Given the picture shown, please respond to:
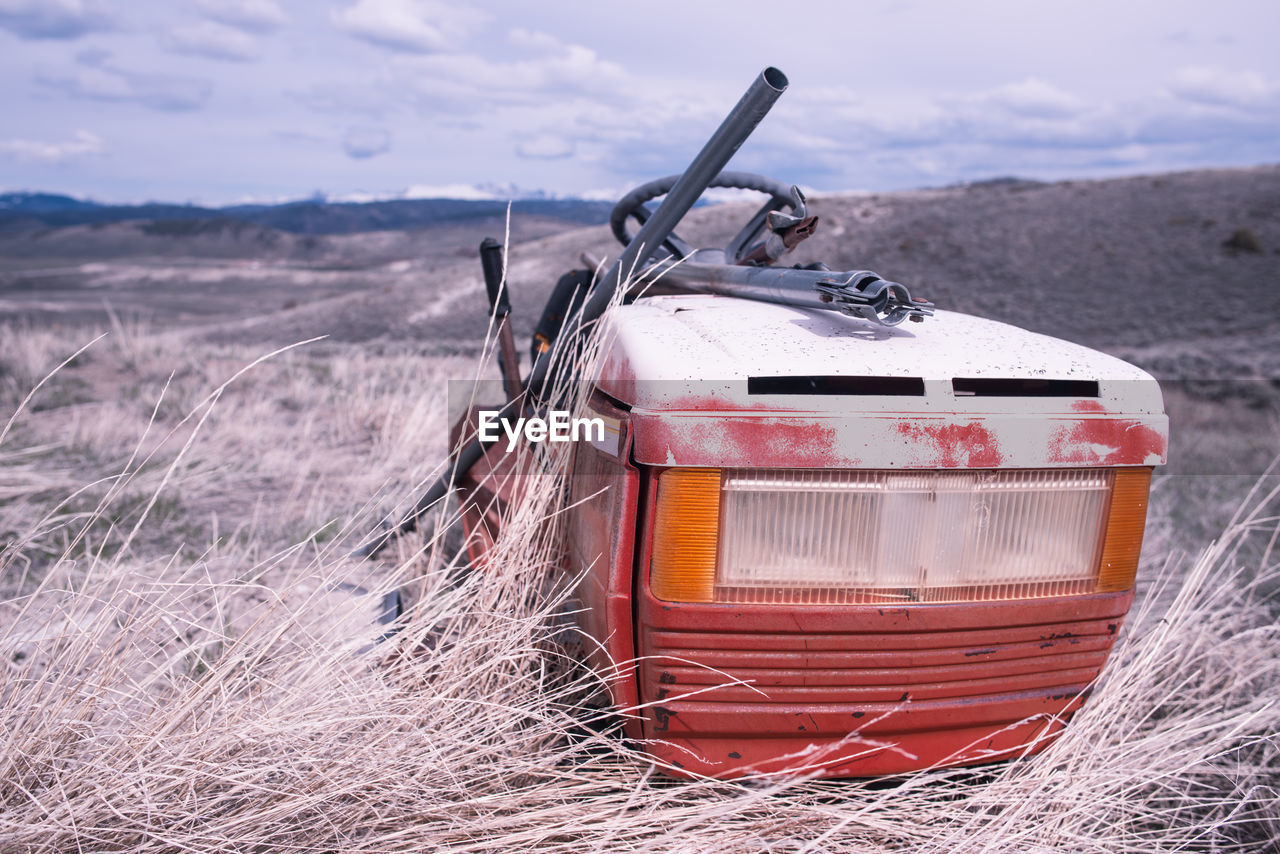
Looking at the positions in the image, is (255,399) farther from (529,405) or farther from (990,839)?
(990,839)

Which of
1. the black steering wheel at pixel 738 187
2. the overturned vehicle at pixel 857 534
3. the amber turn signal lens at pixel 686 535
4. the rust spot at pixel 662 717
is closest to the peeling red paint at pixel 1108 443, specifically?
the overturned vehicle at pixel 857 534

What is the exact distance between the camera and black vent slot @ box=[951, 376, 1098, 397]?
167 cm

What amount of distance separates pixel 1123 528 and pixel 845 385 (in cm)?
69

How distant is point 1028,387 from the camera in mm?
1692

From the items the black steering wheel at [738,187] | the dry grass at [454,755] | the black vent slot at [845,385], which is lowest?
the dry grass at [454,755]

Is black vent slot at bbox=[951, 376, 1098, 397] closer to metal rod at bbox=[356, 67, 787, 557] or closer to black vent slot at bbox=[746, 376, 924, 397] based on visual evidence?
black vent slot at bbox=[746, 376, 924, 397]

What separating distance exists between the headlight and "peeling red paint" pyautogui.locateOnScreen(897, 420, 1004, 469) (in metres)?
0.04

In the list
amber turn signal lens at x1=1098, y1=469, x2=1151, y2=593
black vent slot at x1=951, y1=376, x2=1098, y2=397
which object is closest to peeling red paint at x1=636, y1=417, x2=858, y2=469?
black vent slot at x1=951, y1=376, x2=1098, y2=397

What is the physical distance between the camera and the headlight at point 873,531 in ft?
5.15

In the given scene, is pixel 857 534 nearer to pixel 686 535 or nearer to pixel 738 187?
pixel 686 535

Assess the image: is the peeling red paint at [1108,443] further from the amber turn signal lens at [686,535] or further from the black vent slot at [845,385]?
the amber turn signal lens at [686,535]

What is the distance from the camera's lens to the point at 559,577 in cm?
225

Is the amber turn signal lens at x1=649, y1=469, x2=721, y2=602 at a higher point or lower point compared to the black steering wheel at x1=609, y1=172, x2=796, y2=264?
lower

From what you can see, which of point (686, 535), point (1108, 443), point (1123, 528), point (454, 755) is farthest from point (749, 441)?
point (454, 755)
